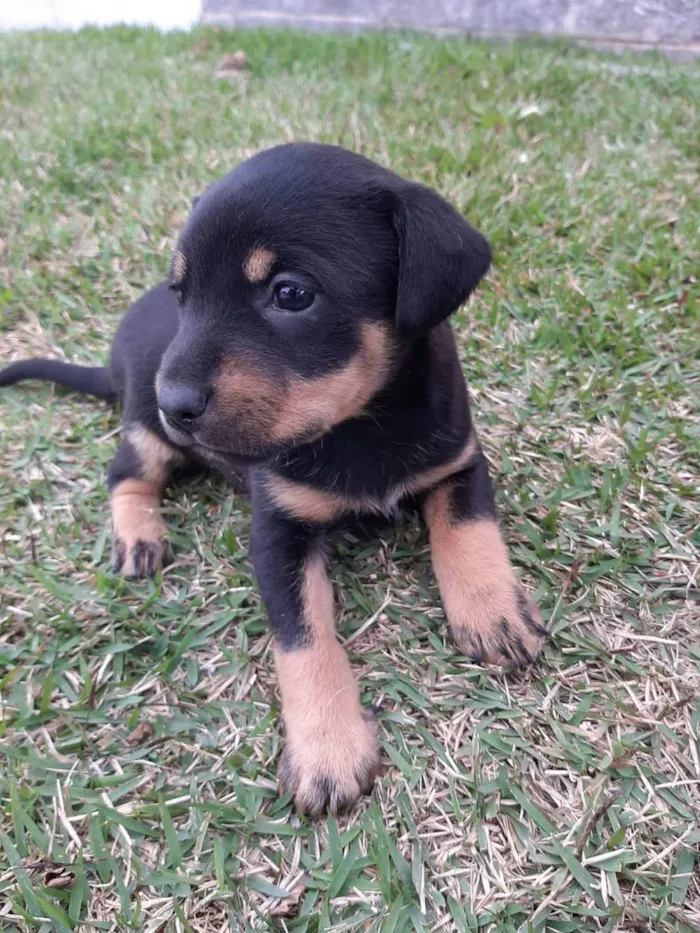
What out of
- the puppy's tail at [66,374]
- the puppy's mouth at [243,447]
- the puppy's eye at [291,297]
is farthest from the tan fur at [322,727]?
the puppy's tail at [66,374]

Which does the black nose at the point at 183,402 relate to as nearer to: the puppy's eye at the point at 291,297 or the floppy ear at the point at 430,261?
the puppy's eye at the point at 291,297

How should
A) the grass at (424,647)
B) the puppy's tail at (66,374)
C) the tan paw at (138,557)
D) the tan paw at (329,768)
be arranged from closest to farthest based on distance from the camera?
the grass at (424,647)
the tan paw at (329,768)
the tan paw at (138,557)
the puppy's tail at (66,374)

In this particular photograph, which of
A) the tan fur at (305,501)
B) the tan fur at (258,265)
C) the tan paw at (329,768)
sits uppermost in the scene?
the tan fur at (258,265)

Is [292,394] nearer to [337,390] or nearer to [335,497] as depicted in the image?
[337,390]

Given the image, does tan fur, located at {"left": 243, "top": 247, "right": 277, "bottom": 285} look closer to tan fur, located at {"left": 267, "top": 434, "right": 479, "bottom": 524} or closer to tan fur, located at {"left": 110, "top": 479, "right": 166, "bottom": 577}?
tan fur, located at {"left": 267, "top": 434, "right": 479, "bottom": 524}

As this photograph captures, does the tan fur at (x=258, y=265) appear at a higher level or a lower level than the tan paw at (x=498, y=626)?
higher

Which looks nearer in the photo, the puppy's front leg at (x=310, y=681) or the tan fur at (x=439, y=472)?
the puppy's front leg at (x=310, y=681)

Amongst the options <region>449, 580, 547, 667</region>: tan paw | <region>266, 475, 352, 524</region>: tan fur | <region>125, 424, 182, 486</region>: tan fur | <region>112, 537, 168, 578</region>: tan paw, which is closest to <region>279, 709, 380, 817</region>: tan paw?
<region>449, 580, 547, 667</region>: tan paw
